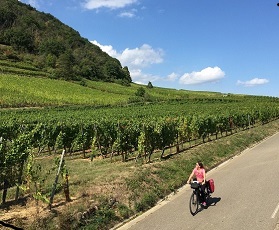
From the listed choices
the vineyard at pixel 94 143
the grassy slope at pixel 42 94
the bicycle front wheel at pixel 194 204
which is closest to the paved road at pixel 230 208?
the bicycle front wheel at pixel 194 204

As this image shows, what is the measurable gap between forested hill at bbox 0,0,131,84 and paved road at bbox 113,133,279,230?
8515cm

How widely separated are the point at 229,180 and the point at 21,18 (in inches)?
5708

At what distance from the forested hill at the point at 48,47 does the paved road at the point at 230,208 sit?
279 feet

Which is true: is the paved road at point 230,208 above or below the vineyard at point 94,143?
below

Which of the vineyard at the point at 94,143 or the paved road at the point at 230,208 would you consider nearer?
the paved road at the point at 230,208

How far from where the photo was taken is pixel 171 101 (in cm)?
7994

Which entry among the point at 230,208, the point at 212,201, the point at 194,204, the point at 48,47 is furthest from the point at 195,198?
the point at 48,47

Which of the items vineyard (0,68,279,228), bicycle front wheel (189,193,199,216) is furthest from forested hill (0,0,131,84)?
bicycle front wheel (189,193,199,216)

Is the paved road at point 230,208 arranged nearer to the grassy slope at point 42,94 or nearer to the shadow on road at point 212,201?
the shadow on road at point 212,201

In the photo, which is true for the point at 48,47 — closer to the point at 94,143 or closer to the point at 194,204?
the point at 94,143

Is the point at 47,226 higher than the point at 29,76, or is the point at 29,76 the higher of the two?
the point at 29,76

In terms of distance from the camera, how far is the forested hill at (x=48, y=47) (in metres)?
107

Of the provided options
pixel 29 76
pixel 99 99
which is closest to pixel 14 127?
pixel 99 99

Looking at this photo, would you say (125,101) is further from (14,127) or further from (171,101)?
(14,127)
